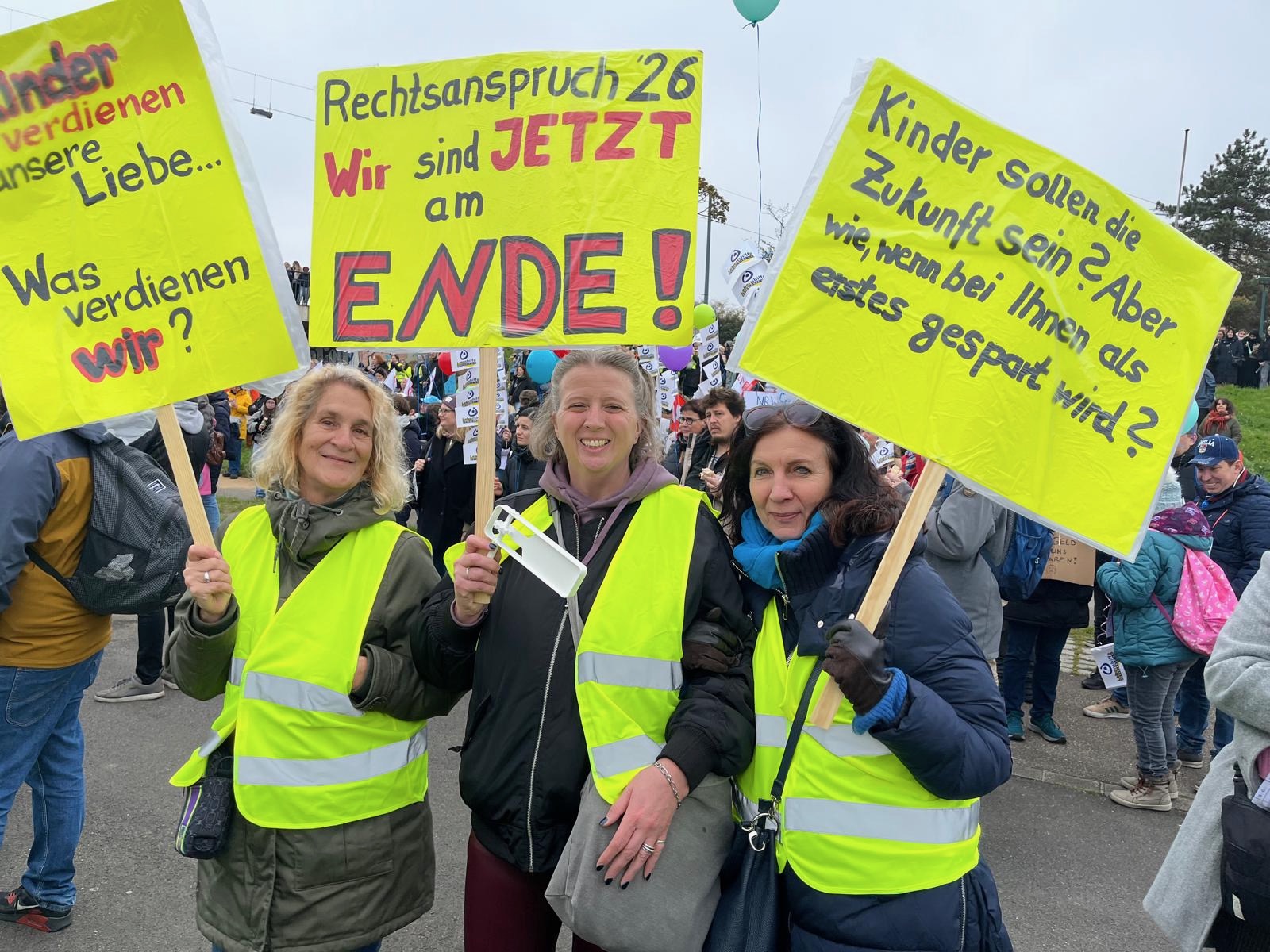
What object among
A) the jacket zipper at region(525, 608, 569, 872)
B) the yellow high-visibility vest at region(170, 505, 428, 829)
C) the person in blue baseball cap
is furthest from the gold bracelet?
the person in blue baseball cap

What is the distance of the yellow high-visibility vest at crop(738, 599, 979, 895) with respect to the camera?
1857mm

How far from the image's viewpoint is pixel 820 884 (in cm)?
187

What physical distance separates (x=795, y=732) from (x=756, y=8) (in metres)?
8.19

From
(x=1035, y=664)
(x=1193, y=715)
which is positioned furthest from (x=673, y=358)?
(x=1193, y=715)

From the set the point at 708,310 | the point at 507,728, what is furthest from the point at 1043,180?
the point at 708,310

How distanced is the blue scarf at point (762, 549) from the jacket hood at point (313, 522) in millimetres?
950

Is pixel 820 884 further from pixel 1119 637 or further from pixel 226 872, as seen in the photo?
pixel 1119 637

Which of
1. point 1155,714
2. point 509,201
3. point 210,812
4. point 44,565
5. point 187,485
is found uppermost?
point 509,201

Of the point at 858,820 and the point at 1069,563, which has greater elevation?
the point at 858,820

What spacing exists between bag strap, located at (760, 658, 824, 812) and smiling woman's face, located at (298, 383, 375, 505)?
1.29m

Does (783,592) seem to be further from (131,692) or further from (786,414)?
(131,692)

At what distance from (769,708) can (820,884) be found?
361mm

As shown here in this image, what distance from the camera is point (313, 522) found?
2281 mm

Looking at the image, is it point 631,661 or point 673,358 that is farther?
point 673,358
